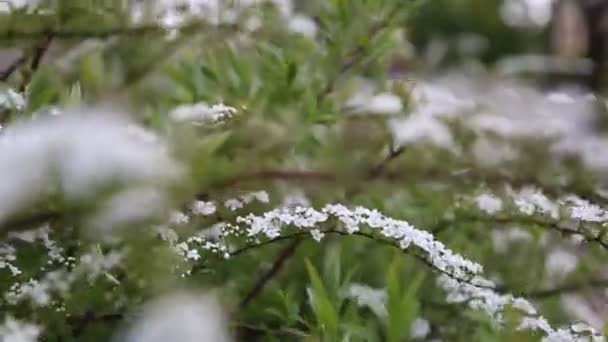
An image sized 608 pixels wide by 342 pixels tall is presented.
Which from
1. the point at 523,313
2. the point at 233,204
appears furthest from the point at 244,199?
the point at 523,313

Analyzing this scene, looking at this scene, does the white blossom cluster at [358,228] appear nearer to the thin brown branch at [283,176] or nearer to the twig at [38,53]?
the thin brown branch at [283,176]

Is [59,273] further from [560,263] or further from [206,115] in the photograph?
[560,263]

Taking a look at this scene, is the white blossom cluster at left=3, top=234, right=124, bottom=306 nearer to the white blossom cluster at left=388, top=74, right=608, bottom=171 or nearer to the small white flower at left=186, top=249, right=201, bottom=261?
the small white flower at left=186, top=249, right=201, bottom=261

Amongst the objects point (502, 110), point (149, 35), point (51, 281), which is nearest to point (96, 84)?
point (149, 35)

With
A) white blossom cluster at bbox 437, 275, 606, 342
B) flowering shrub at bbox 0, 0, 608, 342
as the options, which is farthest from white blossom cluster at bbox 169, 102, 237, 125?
white blossom cluster at bbox 437, 275, 606, 342

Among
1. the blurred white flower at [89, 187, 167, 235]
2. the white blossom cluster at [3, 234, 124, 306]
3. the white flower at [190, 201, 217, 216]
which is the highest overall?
the blurred white flower at [89, 187, 167, 235]

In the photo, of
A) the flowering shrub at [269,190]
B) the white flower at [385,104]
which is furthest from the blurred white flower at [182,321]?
the white flower at [385,104]

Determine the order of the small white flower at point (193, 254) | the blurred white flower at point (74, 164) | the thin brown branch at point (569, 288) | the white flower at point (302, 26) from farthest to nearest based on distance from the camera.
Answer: the white flower at point (302, 26), the thin brown branch at point (569, 288), the small white flower at point (193, 254), the blurred white flower at point (74, 164)
